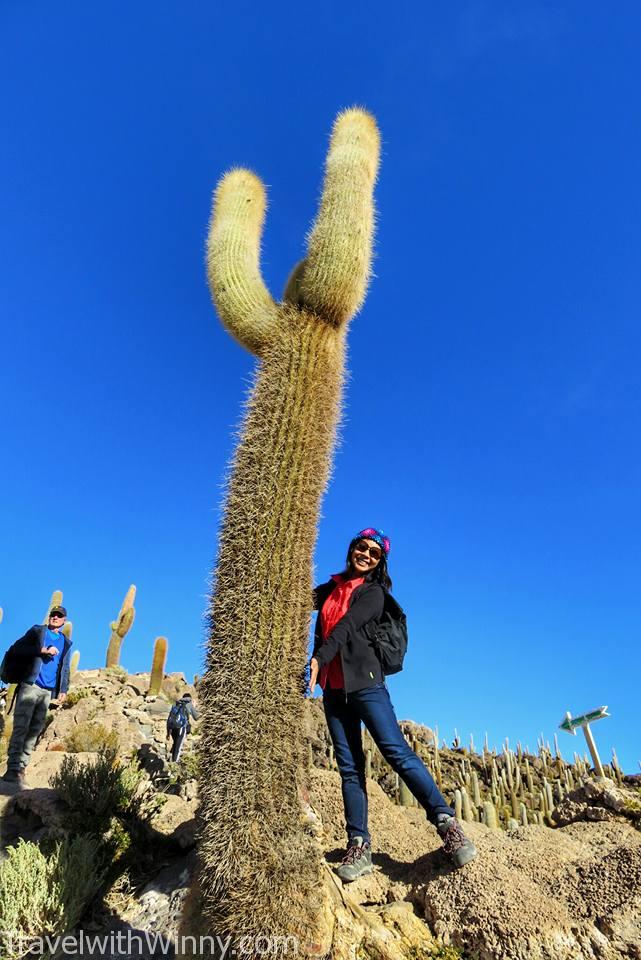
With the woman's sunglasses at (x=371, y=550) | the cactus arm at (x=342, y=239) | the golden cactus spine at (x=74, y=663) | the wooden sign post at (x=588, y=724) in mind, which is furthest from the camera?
the golden cactus spine at (x=74, y=663)

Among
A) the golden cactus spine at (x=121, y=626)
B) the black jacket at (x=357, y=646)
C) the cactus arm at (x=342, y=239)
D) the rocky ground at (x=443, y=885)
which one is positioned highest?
the golden cactus spine at (x=121, y=626)

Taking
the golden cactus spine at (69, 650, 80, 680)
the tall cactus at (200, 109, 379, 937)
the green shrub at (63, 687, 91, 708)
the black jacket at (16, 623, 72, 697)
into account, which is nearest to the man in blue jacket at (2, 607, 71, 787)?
the black jacket at (16, 623, 72, 697)

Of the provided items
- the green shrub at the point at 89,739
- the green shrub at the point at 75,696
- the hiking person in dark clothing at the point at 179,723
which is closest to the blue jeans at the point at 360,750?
the hiking person in dark clothing at the point at 179,723

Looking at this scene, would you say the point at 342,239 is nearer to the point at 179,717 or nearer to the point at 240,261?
the point at 240,261

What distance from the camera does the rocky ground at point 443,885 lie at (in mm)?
2615

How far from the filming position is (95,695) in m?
12.4

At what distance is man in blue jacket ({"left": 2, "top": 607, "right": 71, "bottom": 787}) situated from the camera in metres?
5.08

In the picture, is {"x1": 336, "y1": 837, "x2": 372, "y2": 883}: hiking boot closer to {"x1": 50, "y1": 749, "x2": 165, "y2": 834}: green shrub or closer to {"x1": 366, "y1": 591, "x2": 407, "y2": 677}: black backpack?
{"x1": 366, "y1": 591, "x2": 407, "y2": 677}: black backpack

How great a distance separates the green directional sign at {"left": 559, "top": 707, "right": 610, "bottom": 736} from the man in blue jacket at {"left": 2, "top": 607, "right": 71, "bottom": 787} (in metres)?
5.25

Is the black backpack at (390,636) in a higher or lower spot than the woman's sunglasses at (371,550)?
lower

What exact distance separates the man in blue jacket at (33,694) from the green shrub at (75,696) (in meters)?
6.74

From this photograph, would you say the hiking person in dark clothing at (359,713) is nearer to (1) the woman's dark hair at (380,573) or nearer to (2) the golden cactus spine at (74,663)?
(1) the woman's dark hair at (380,573)

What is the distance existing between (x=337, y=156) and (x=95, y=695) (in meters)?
11.9

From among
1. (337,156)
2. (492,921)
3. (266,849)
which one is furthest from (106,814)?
(337,156)
